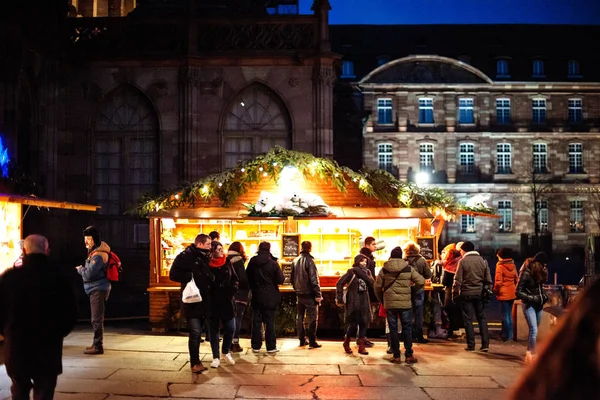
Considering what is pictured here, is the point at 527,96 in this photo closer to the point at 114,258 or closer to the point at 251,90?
the point at 251,90

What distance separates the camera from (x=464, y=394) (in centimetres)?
871

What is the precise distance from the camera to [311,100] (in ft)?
69.2

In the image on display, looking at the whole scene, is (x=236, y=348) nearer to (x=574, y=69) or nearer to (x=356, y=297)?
(x=356, y=297)

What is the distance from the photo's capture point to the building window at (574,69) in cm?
6025

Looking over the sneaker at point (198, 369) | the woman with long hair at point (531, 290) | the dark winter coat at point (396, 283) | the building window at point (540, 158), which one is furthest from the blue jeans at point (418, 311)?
the building window at point (540, 158)

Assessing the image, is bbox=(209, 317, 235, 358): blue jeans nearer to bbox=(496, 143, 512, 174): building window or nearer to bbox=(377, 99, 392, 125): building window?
bbox=(377, 99, 392, 125): building window

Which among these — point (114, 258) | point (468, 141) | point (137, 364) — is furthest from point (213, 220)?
point (468, 141)

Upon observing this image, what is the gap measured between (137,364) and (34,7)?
12.5 meters

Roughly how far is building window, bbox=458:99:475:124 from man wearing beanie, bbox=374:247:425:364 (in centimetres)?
4710

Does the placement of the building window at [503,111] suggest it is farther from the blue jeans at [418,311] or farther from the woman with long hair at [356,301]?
the woman with long hair at [356,301]

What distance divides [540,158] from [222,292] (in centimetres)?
5101

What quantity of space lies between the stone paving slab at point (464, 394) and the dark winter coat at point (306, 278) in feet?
11.4

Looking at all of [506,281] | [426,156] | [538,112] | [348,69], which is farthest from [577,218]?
[506,281]

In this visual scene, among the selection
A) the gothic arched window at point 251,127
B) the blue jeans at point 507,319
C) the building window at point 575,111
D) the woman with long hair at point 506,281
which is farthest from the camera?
the building window at point 575,111
